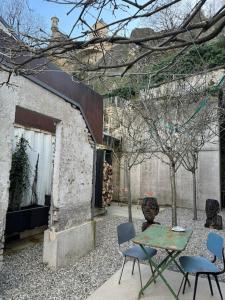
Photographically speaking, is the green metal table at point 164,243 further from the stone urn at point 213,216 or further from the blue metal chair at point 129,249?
the stone urn at point 213,216

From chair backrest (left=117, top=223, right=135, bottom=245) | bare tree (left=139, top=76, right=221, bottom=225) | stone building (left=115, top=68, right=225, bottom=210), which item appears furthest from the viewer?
stone building (left=115, top=68, right=225, bottom=210)

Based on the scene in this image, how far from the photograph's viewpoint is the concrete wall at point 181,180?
34.3 ft

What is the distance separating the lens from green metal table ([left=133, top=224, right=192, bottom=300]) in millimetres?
3087

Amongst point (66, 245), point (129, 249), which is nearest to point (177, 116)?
point (129, 249)

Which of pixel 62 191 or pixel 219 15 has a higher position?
pixel 219 15

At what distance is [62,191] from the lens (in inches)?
176

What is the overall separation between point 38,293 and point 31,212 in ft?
7.29

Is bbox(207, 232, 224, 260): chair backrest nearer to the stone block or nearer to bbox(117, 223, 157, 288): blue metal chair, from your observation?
bbox(117, 223, 157, 288): blue metal chair

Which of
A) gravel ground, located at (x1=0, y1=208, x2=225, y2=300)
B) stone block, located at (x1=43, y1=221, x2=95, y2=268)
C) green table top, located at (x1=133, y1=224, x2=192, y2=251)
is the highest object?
green table top, located at (x1=133, y1=224, x2=192, y2=251)

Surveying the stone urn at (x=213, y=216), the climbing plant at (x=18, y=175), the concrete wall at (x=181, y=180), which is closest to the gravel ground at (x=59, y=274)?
the climbing plant at (x=18, y=175)

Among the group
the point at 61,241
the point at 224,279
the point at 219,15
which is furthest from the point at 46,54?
the point at 224,279

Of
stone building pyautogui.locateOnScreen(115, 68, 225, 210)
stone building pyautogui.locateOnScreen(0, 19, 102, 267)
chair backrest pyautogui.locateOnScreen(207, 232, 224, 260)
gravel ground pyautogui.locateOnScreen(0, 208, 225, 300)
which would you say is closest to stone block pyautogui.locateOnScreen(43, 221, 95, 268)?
stone building pyautogui.locateOnScreen(0, 19, 102, 267)

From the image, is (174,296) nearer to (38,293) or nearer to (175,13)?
(38,293)

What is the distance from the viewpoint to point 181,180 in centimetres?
1109
